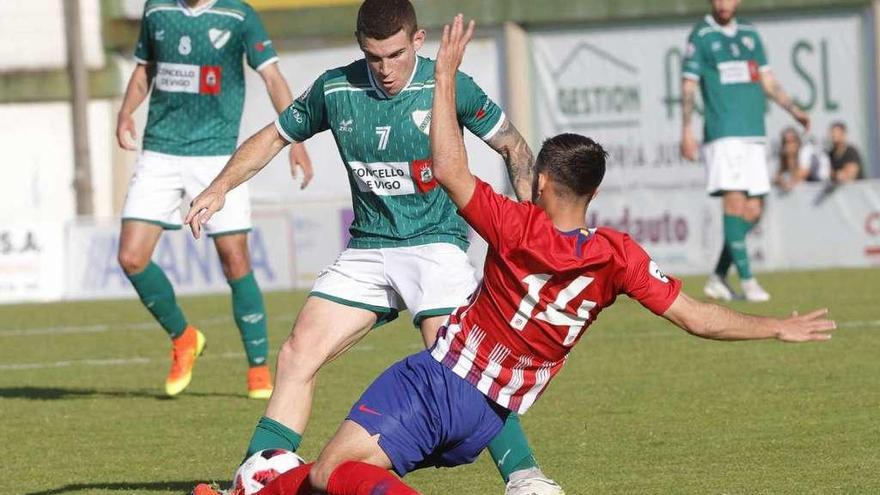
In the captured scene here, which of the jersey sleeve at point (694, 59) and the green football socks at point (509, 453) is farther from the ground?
the jersey sleeve at point (694, 59)

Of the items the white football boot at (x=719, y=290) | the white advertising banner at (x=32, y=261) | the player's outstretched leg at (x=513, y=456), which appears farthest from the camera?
the white advertising banner at (x=32, y=261)

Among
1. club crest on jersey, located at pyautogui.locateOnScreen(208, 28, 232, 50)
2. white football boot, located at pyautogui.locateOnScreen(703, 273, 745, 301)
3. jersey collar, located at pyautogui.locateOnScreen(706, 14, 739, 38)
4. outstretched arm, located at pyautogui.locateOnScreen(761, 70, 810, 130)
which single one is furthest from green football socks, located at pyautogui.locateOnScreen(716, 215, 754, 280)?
club crest on jersey, located at pyautogui.locateOnScreen(208, 28, 232, 50)

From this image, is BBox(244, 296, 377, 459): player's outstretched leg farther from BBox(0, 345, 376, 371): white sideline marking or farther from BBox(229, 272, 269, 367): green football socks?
BBox(0, 345, 376, 371): white sideline marking

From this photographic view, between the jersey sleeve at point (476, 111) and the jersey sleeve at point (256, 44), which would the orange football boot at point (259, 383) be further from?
the jersey sleeve at point (476, 111)

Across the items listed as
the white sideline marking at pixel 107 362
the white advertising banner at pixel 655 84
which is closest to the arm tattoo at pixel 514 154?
the white sideline marking at pixel 107 362

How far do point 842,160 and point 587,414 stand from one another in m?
13.8

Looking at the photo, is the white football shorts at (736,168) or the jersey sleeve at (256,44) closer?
the jersey sleeve at (256,44)

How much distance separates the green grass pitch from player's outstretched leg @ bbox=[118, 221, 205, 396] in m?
0.21

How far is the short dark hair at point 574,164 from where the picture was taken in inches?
203

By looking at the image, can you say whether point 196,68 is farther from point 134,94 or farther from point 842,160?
point 842,160

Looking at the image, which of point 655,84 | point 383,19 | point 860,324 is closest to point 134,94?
point 383,19

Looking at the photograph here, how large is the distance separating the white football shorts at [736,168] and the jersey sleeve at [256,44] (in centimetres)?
600

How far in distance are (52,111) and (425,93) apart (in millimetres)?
22505

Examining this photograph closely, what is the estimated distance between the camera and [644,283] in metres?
5.23
